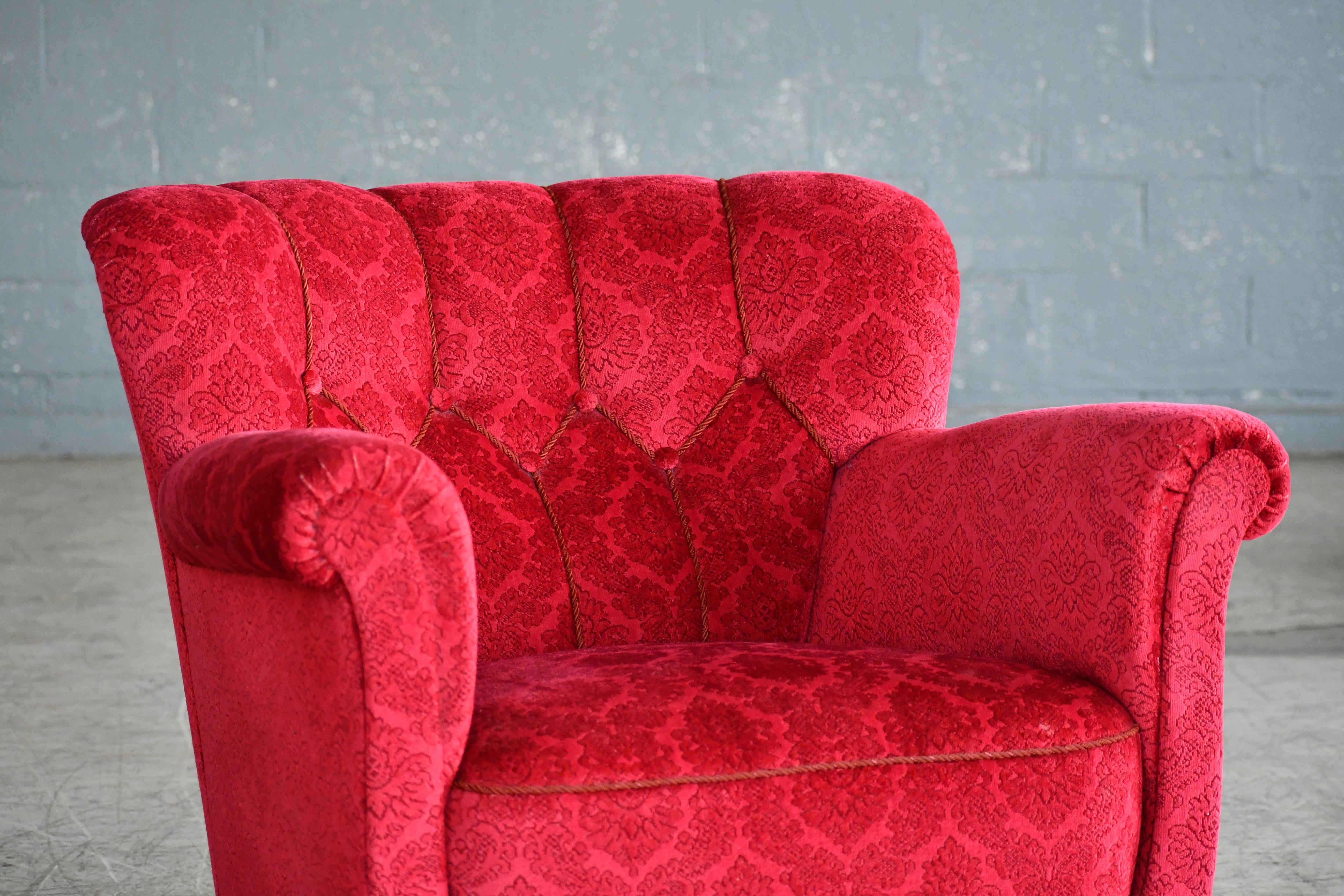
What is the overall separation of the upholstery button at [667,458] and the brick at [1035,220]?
286 cm

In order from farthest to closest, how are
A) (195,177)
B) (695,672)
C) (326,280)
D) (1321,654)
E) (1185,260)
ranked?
1. (1185,260)
2. (195,177)
3. (1321,654)
4. (326,280)
5. (695,672)

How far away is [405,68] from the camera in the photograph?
12.9 feet

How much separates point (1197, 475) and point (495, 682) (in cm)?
59

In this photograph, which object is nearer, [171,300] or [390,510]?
[390,510]

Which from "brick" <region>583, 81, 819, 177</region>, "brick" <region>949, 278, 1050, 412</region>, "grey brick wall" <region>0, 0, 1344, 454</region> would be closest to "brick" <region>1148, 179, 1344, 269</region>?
"grey brick wall" <region>0, 0, 1344, 454</region>

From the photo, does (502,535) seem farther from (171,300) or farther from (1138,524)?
(1138,524)

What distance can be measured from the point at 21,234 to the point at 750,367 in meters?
3.23

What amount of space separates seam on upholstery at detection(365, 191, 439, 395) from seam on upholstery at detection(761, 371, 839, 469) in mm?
368

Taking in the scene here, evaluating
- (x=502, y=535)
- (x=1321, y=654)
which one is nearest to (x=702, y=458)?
(x=502, y=535)

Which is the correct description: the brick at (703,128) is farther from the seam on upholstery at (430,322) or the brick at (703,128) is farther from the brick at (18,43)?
the seam on upholstery at (430,322)

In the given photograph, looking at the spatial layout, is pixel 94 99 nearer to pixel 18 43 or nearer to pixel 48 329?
pixel 18 43

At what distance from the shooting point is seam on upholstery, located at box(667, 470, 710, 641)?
1.39m

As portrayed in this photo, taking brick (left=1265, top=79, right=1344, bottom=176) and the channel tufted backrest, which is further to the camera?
brick (left=1265, top=79, right=1344, bottom=176)

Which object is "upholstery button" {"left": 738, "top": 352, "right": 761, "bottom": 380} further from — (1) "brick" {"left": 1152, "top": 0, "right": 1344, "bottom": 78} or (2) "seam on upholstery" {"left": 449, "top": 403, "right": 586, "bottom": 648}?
(1) "brick" {"left": 1152, "top": 0, "right": 1344, "bottom": 78}
